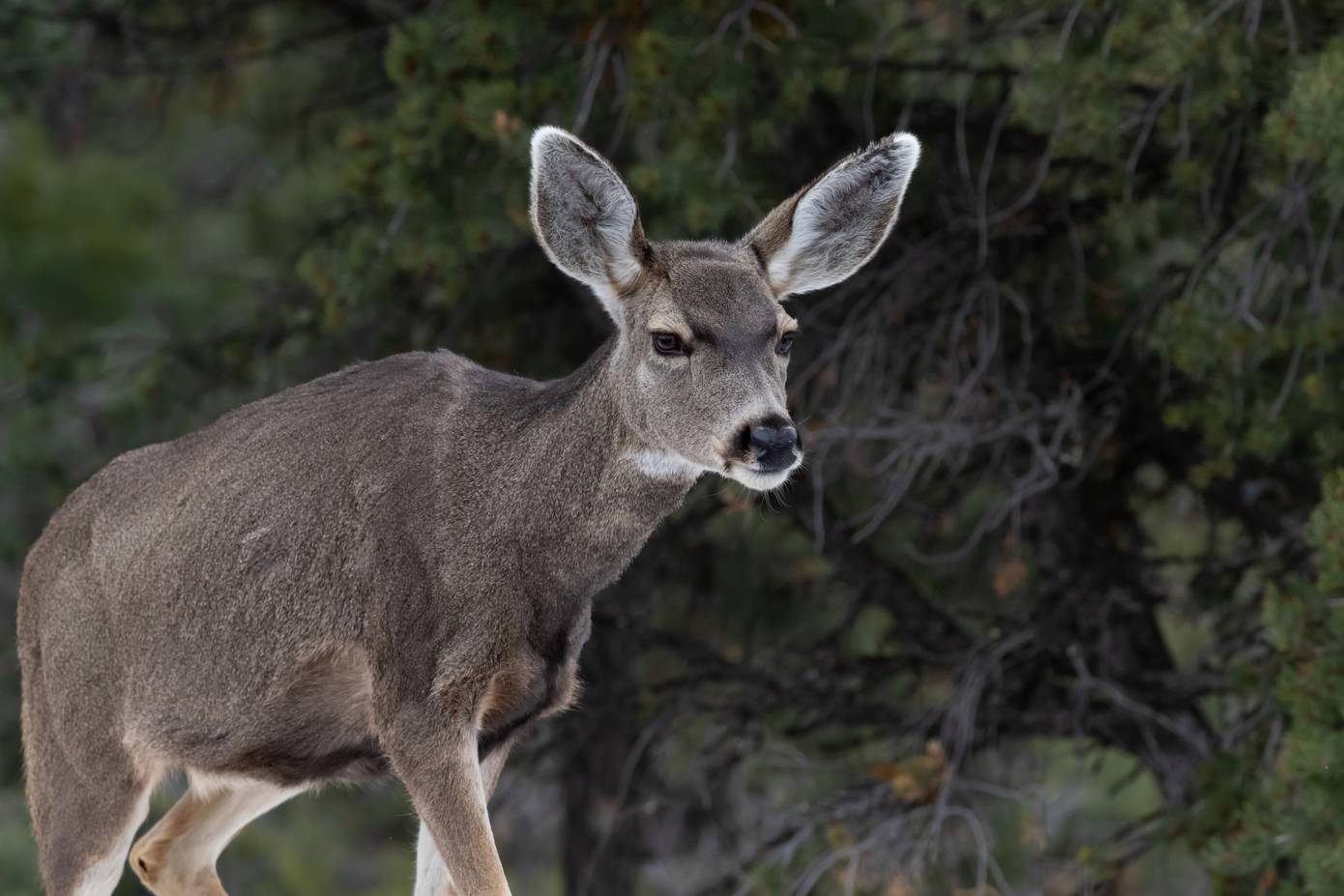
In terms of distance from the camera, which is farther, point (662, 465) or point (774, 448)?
point (662, 465)

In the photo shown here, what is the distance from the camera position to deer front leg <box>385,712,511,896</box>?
575 centimetres

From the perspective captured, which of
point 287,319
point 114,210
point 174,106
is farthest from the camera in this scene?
point 114,210

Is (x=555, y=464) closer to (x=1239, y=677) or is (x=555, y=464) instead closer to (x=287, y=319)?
(x=1239, y=677)

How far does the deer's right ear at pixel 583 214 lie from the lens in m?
6.00

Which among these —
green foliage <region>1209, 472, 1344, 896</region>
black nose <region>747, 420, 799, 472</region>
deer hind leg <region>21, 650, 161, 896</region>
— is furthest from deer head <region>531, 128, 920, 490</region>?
green foliage <region>1209, 472, 1344, 896</region>

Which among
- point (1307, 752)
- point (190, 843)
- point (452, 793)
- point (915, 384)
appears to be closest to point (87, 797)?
point (190, 843)

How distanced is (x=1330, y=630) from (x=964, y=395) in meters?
1.82

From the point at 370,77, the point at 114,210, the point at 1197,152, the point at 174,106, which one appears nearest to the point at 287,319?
the point at 370,77

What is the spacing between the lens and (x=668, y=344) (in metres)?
5.97

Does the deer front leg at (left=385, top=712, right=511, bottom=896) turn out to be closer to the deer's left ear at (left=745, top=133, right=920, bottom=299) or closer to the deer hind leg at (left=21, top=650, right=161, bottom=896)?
the deer hind leg at (left=21, top=650, right=161, bottom=896)

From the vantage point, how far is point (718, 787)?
10891 mm

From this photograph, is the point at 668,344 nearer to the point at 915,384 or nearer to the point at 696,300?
the point at 696,300

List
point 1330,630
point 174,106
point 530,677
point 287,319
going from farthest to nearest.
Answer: point 174,106, point 287,319, point 1330,630, point 530,677

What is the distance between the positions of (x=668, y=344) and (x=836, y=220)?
2.52ft
